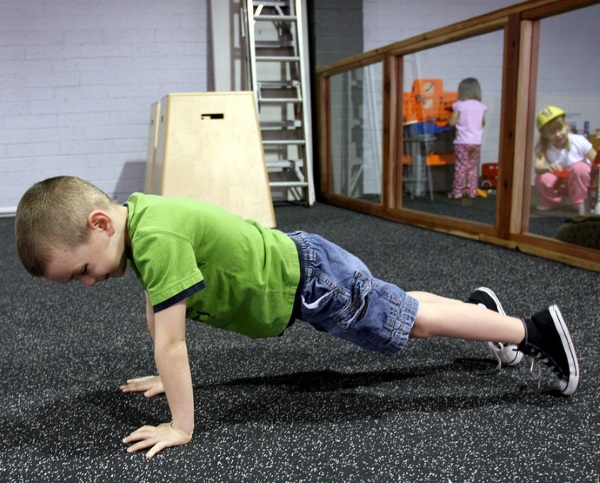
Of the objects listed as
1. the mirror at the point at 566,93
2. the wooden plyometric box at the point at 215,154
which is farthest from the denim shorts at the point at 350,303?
the wooden plyometric box at the point at 215,154

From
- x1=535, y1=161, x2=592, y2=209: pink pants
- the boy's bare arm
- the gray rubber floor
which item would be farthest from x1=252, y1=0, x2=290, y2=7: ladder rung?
the boy's bare arm

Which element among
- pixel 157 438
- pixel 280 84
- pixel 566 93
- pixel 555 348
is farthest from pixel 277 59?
pixel 157 438

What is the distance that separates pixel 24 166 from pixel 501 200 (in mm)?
3684

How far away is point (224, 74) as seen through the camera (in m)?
4.61

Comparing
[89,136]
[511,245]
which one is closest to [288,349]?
[511,245]

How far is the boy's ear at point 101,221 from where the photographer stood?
0.94m

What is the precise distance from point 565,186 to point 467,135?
27.7 inches

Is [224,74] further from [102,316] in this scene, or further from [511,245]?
[102,316]

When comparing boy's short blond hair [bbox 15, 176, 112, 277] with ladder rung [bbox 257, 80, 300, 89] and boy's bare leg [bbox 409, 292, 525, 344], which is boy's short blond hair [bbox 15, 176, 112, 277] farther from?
ladder rung [bbox 257, 80, 300, 89]

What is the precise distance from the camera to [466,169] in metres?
3.01

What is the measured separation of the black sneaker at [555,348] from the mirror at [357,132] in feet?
8.56

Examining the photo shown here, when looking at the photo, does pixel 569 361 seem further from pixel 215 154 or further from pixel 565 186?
pixel 215 154

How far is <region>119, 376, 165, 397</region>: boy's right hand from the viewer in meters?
1.25

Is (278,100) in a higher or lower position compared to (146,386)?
higher
